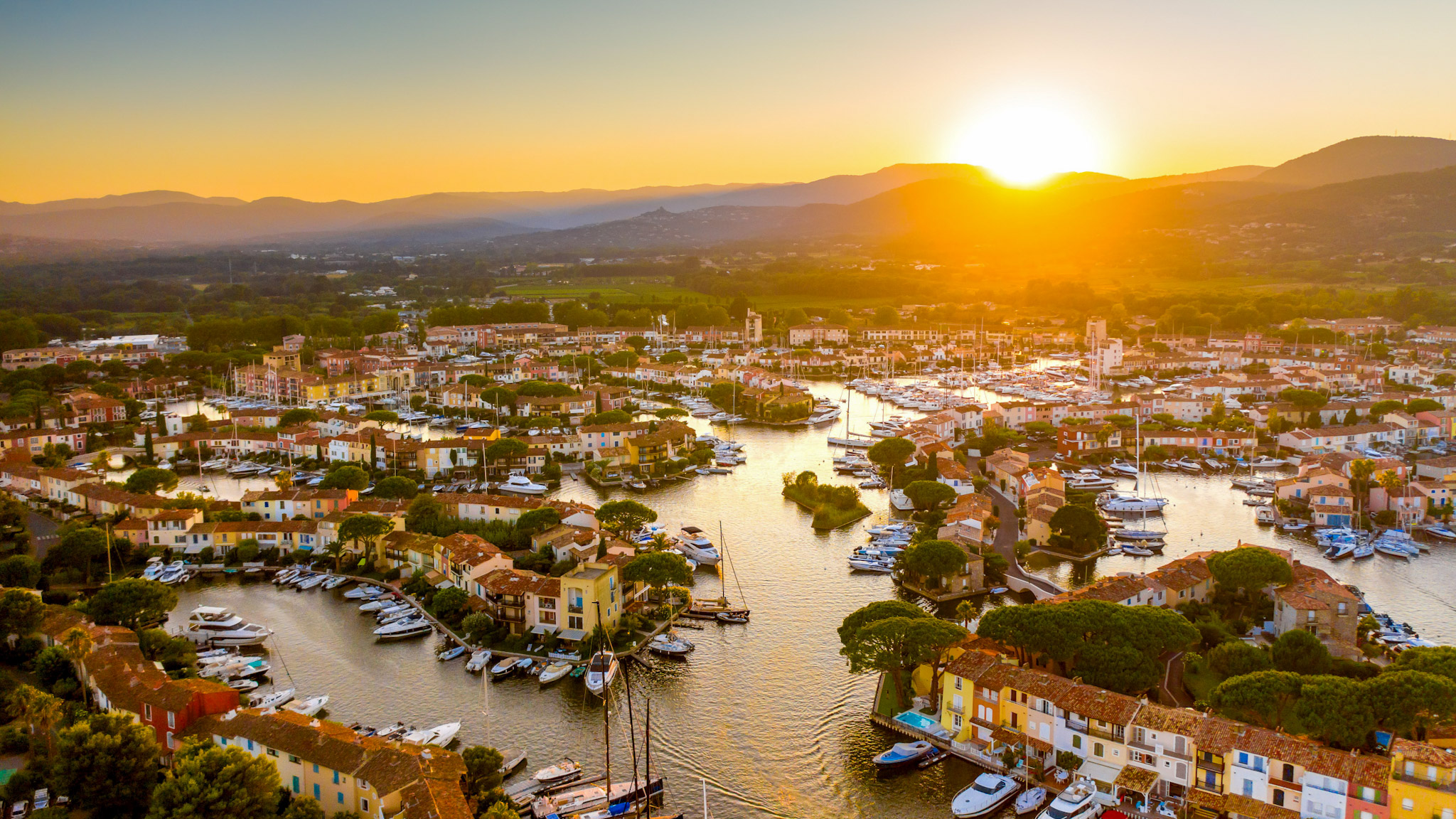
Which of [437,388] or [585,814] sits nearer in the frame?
[585,814]

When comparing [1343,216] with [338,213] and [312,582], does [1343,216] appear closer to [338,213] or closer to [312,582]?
[312,582]

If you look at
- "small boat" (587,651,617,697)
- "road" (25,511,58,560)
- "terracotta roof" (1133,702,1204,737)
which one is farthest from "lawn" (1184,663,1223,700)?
"road" (25,511,58,560)

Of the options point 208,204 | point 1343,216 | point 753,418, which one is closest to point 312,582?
point 753,418

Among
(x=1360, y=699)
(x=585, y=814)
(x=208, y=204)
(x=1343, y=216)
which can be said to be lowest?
(x=585, y=814)

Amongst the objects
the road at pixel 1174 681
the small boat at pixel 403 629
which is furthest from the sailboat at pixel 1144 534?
the small boat at pixel 403 629

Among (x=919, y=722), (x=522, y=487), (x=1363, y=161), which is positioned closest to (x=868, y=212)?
(x=1363, y=161)

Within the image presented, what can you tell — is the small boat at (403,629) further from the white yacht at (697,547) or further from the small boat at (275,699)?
the white yacht at (697,547)


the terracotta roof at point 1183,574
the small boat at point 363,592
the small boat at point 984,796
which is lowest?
the small boat at point 984,796
